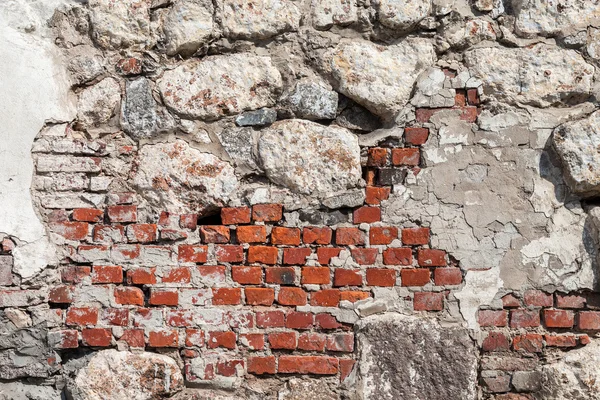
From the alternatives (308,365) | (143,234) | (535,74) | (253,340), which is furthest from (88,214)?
(535,74)

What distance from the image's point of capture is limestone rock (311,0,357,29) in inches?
97.0

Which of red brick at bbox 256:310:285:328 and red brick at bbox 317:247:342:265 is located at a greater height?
red brick at bbox 317:247:342:265

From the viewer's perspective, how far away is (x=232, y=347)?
2.40 m

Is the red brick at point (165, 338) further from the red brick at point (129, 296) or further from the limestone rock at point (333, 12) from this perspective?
the limestone rock at point (333, 12)

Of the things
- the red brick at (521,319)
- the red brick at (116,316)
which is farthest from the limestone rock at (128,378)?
the red brick at (521,319)

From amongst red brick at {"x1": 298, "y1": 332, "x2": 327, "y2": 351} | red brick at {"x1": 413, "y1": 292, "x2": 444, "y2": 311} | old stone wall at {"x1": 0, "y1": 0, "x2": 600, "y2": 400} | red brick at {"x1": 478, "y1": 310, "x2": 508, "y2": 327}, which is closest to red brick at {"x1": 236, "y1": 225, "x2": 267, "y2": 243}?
old stone wall at {"x1": 0, "y1": 0, "x2": 600, "y2": 400}

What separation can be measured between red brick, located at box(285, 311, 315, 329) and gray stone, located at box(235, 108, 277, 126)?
0.74 meters

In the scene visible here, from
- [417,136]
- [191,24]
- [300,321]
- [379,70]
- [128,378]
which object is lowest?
[128,378]

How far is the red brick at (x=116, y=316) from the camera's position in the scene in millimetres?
2434

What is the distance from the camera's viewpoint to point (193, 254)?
243cm

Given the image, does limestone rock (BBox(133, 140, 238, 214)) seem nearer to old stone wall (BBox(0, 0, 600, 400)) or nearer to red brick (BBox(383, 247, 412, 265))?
old stone wall (BBox(0, 0, 600, 400))

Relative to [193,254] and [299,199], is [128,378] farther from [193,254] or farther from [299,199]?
[299,199]

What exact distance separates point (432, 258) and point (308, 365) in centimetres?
61

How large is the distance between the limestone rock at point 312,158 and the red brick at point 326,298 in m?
0.37
